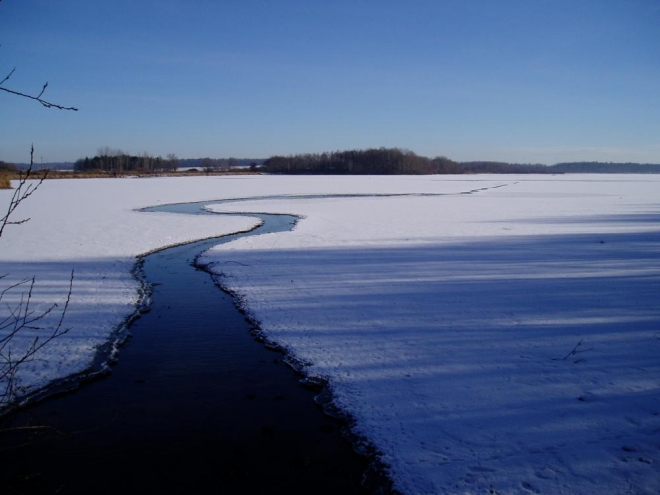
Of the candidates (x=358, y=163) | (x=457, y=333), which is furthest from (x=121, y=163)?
(x=457, y=333)

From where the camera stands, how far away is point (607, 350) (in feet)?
18.9

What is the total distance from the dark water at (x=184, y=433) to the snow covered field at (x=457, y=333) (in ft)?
1.64

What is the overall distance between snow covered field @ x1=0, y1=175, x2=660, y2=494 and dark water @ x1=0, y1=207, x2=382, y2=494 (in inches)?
19.7

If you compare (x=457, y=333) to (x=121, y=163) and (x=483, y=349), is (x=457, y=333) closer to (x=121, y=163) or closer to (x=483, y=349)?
(x=483, y=349)

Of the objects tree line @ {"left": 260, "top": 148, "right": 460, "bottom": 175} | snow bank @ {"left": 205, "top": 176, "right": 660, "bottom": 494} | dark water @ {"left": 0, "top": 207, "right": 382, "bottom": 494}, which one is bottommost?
dark water @ {"left": 0, "top": 207, "right": 382, "bottom": 494}

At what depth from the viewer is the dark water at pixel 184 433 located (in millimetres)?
3821

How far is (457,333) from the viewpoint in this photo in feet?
21.6

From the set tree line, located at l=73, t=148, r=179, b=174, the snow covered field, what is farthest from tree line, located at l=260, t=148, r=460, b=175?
the snow covered field

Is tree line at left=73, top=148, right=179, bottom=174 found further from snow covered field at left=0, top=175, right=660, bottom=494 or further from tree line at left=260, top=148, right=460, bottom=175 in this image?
snow covered field at left=0, top=175, right=660, bottom=494

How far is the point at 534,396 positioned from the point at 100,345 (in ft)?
17.6

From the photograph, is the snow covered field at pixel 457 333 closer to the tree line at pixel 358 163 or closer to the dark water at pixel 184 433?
the dark water at pixel 184 433

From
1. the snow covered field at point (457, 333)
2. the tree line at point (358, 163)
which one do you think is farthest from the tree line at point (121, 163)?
the snow covered field at point (457, 333)

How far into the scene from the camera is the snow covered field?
394 cm

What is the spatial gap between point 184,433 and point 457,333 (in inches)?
147
